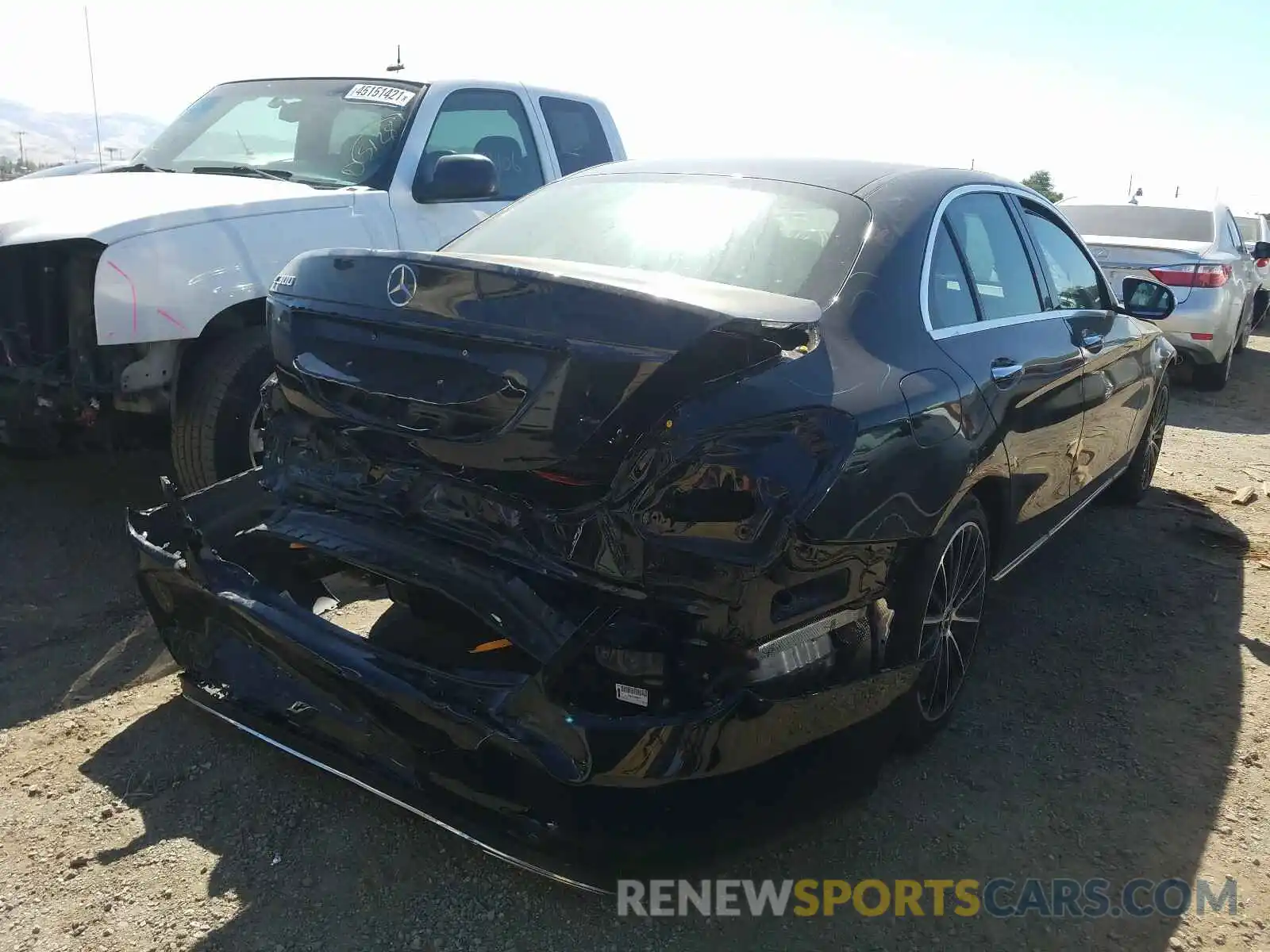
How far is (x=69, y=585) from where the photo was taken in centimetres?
398

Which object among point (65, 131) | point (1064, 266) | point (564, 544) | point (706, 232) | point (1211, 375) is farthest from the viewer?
point (65, 131)

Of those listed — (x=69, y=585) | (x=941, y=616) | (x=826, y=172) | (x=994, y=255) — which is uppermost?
(x=826, y=172)

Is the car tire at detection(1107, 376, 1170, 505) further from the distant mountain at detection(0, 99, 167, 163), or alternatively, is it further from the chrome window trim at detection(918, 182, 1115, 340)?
the distant mountain at detection(0, 99, 167, 163)

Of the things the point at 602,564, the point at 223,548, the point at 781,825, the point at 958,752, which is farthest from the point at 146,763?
the point at 958,752

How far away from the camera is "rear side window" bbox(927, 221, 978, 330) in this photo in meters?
2.85

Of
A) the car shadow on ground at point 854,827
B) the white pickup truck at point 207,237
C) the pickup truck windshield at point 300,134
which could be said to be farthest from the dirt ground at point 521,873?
the pickup truck windshield at point 300,134

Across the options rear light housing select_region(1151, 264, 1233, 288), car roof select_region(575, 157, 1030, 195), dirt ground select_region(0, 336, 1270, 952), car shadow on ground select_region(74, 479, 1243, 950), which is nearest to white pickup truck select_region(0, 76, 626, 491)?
dirt ground select_region(0, 336, 1270, 952)

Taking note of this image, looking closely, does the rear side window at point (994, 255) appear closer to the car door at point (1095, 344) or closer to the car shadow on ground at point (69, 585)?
the car door at point (1095, 344)

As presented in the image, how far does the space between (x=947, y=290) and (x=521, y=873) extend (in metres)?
2.02

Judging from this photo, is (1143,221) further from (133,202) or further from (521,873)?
(521,873)

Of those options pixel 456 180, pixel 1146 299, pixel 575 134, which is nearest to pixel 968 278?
pixel 1146 299

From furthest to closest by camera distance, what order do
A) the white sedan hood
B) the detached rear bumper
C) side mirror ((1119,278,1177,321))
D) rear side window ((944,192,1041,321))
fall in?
side mirror ((1119,278,1177,321))
the white sedan hood
rear side window ((944,192,1041,321))
the detached rear bumper

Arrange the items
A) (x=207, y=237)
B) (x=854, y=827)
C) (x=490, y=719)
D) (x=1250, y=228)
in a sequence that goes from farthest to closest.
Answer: (x=1250, y=228) < (x=207, y=237) < (x=854, y=827) < (x=490, y=719)

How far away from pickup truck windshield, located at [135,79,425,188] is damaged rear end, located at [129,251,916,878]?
2.45 m
